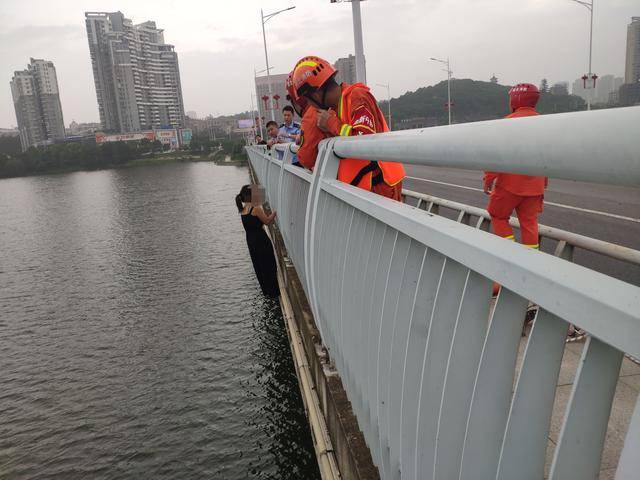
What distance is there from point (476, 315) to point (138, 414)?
5419 mm

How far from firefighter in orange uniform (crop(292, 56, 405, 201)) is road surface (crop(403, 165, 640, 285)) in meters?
2.79

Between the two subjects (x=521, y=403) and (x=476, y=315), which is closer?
(x=521, y=403)

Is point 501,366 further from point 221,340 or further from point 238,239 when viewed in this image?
point 238,239

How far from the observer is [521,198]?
4.11 m

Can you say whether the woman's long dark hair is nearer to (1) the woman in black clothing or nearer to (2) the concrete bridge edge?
(1) the woman in black clothing

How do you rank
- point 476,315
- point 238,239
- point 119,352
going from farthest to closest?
point 238,239 < point 119,352 < point 476,315

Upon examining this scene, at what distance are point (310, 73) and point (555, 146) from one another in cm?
301

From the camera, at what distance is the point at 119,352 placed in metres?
7.38

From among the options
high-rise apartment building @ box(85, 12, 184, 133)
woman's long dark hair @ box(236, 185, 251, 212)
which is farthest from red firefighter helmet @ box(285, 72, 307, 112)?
high-rise apartment building @ box(85, 12, 184, 133)

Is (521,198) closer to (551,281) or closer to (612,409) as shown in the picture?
(612,409)

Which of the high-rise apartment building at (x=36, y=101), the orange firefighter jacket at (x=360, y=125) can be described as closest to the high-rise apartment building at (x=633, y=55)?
the orange firefighter jacket at (x=360, y=125)

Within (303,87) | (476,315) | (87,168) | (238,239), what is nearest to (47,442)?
(303,87)

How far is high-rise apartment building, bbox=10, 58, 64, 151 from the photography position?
585ft

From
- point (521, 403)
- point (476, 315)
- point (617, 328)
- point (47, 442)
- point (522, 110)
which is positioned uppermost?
point (522, 110)
